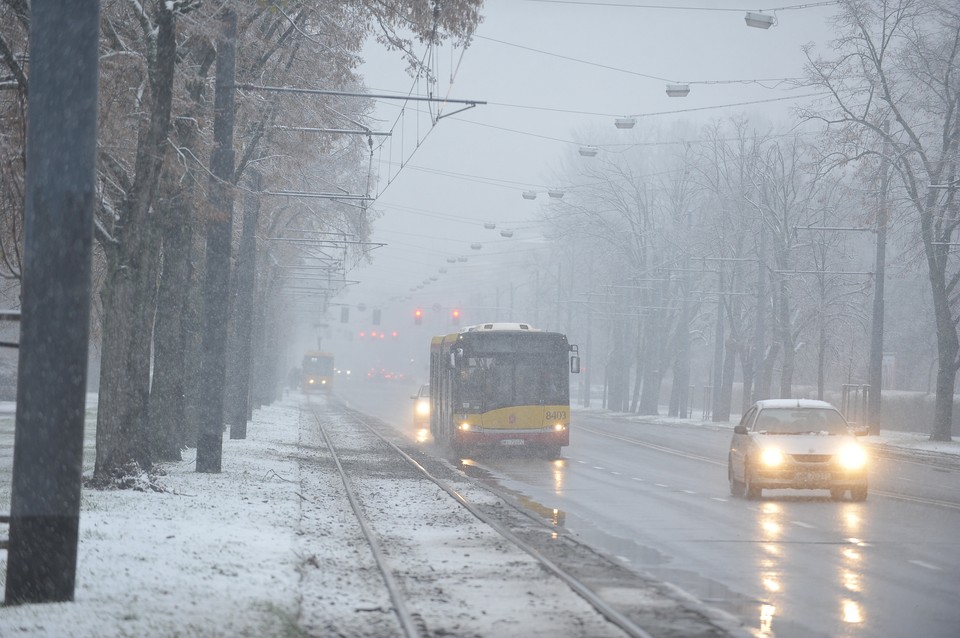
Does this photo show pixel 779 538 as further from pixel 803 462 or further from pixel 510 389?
pixel 510 389

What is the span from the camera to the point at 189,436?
31.0m

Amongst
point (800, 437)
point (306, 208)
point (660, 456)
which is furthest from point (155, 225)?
point (306, 208)

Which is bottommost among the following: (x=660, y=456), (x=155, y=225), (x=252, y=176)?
(x=660, y=456)

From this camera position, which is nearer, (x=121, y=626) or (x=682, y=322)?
(x=121, y=626)

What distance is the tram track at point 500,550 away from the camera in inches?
380

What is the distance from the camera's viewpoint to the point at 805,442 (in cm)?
2038

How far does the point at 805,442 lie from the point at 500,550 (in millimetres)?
7932

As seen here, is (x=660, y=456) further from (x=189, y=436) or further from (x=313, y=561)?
(x=313, y=561)

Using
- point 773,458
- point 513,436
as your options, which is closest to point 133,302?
point 773,458

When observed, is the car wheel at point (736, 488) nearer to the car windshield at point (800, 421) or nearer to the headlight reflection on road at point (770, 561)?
the car windshield at point (800, 421)

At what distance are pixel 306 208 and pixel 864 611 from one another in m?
38.2

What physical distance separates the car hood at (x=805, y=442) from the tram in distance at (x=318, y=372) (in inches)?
3563

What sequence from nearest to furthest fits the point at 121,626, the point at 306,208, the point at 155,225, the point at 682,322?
the point at 121,626 < the point at 155,225 < the point at 306,208 < the point at 682,322

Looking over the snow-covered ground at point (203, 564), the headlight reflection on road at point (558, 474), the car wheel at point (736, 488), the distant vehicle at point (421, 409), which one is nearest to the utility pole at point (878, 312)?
the headlight reflection on road at point (558, 474)
